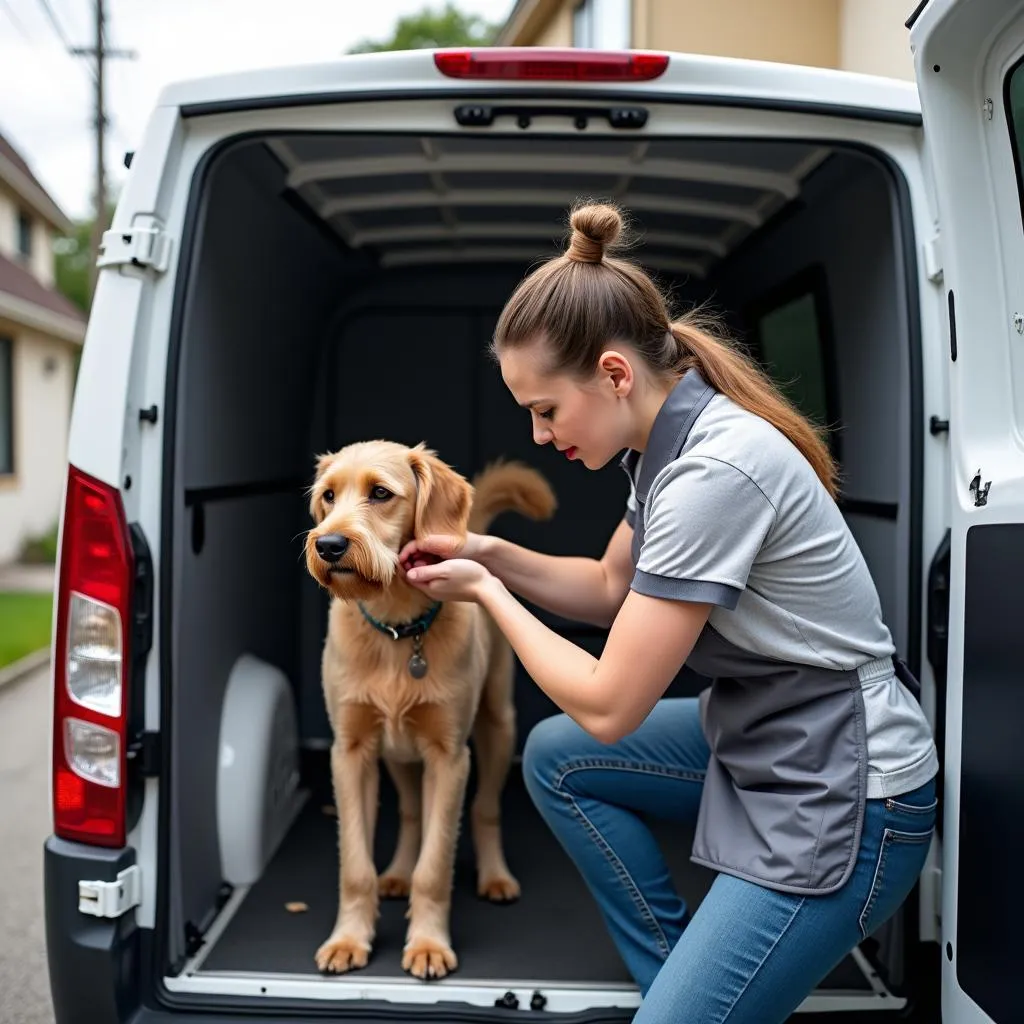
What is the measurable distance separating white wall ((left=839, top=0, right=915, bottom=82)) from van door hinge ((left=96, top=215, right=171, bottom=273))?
4116 mm

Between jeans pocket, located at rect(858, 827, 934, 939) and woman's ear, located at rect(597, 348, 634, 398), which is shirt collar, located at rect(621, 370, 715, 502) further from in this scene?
jeans pocket, located at rect(858, 827, 934, 939)

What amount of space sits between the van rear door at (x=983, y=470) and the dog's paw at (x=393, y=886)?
180cm

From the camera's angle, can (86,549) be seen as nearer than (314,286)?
Yes

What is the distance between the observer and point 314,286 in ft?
14.8

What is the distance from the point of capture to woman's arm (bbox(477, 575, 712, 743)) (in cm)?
195

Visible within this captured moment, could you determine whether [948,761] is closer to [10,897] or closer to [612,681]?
[612,681]

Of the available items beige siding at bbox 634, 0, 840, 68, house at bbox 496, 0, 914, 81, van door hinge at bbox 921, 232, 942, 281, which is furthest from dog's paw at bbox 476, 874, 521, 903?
beige siding at bbox 634, 0, 840, 68

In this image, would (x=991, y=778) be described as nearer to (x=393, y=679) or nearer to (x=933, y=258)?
(x=933, y=258)

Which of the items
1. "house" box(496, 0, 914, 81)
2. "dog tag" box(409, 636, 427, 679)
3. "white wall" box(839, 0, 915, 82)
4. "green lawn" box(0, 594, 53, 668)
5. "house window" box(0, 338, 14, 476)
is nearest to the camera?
"dog tag" box(409, 636, 427, 679)

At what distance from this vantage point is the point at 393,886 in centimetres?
345

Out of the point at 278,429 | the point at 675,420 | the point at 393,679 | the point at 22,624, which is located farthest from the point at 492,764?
the point at 22,624

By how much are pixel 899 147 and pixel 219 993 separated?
2.52 meters

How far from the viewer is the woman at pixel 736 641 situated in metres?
1.97

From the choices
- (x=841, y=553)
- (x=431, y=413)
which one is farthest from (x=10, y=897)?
(x=841, y=553)
